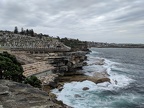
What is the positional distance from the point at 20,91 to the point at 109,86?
23.0 m

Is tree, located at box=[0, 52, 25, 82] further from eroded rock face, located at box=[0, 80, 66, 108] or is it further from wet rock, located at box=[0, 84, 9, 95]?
wet rock, located at box=[0, 84, 9, 95]

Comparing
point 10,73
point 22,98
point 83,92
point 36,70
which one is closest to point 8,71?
point 10,73

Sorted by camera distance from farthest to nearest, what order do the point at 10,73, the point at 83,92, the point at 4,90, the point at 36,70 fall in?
1. the point at 36,70
2. the point at 83,92
3. the point at 10,73
4. the point at 4,90

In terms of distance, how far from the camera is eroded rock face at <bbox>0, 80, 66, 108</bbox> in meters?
15.5

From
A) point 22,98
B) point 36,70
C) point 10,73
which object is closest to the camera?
point 22,98

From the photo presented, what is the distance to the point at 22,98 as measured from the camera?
56.2ft

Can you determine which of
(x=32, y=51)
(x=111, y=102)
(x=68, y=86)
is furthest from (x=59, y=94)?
(x=32, y=51)

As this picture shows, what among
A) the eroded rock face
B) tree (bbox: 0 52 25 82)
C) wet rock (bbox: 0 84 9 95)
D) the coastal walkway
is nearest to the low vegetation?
tree (bbox: 0 52 25 82)

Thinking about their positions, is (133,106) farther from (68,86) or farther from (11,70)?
(11,70)

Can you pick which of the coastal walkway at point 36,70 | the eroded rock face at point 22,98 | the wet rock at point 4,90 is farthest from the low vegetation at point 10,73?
the coastal walkway at point 36,70

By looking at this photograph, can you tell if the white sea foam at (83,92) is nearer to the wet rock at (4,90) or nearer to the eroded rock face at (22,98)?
the eroded rock face at (22,98)

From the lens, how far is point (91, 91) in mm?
34562

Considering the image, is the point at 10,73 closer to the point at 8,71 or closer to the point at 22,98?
the point at 8,71

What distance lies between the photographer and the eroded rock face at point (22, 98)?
50.9 ft
